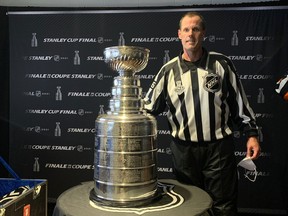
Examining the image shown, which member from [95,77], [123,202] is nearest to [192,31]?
[123,202]

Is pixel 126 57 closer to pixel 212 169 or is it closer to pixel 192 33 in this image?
pixel 192 33

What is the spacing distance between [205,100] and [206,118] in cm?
9

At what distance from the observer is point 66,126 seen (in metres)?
2.97

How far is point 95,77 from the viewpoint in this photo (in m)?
2.91

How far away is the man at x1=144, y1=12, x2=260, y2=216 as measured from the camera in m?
1.60

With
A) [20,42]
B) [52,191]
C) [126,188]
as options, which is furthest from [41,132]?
[126,188]

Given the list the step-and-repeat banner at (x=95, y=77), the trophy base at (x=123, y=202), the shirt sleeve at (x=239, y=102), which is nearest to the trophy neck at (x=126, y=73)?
the trophy base at (x=123, y=202)

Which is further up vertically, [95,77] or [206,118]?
[95,77]

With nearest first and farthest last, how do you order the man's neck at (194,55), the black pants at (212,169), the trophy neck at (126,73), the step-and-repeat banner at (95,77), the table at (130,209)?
the table at (130,209) → the trophy neck at (126,73) → the black pants at (212,169) → the man's neck at (194,55) → the step-and-repeat banner at (95,77)

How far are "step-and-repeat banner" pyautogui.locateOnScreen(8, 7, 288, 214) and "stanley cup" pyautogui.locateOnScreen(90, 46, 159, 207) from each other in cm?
175

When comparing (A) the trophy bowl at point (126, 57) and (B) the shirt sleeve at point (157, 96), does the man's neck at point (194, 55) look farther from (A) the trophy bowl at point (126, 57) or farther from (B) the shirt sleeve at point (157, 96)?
(A) the trophy bowl at point (126, 57)

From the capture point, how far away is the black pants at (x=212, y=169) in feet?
5.14

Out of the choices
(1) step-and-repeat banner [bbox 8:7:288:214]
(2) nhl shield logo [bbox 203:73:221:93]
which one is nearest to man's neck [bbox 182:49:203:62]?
(2) nhl shield logo [bbox 203:73:221:93]

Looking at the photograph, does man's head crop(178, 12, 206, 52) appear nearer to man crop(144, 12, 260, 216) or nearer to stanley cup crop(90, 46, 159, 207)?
man crop(144, 12, 260, 216)
